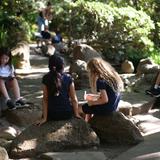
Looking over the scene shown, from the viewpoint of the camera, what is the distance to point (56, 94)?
6.24 m

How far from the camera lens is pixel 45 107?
6246mm

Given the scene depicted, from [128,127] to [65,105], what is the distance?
891mm

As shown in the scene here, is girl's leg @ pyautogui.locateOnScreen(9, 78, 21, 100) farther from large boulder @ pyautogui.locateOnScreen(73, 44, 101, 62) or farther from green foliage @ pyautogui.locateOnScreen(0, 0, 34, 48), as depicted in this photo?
green foliage @ pyautogui.locateOnScreen(0, 0, 34, 48)

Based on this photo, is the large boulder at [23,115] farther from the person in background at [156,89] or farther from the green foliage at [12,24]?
the green foliage at [12,24]

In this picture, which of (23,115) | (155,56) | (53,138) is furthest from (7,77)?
(155,56)

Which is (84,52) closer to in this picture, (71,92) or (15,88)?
(15,88)

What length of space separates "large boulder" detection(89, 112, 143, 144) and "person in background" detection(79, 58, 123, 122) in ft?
0.36

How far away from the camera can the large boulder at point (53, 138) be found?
233 inches

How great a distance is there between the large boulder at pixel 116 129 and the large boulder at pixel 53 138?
299 millimetres

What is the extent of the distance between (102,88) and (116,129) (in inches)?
22.6

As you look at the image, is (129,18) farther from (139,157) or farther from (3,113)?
(139,157)

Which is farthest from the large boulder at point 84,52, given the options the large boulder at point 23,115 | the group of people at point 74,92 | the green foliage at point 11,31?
the group of people at point 74,92

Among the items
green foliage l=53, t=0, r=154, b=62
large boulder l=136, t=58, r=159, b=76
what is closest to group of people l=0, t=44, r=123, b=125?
large boulder l=136, t=58, r=159, b=76

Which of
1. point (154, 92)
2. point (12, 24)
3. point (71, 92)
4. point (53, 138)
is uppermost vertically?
point (71, 92)
